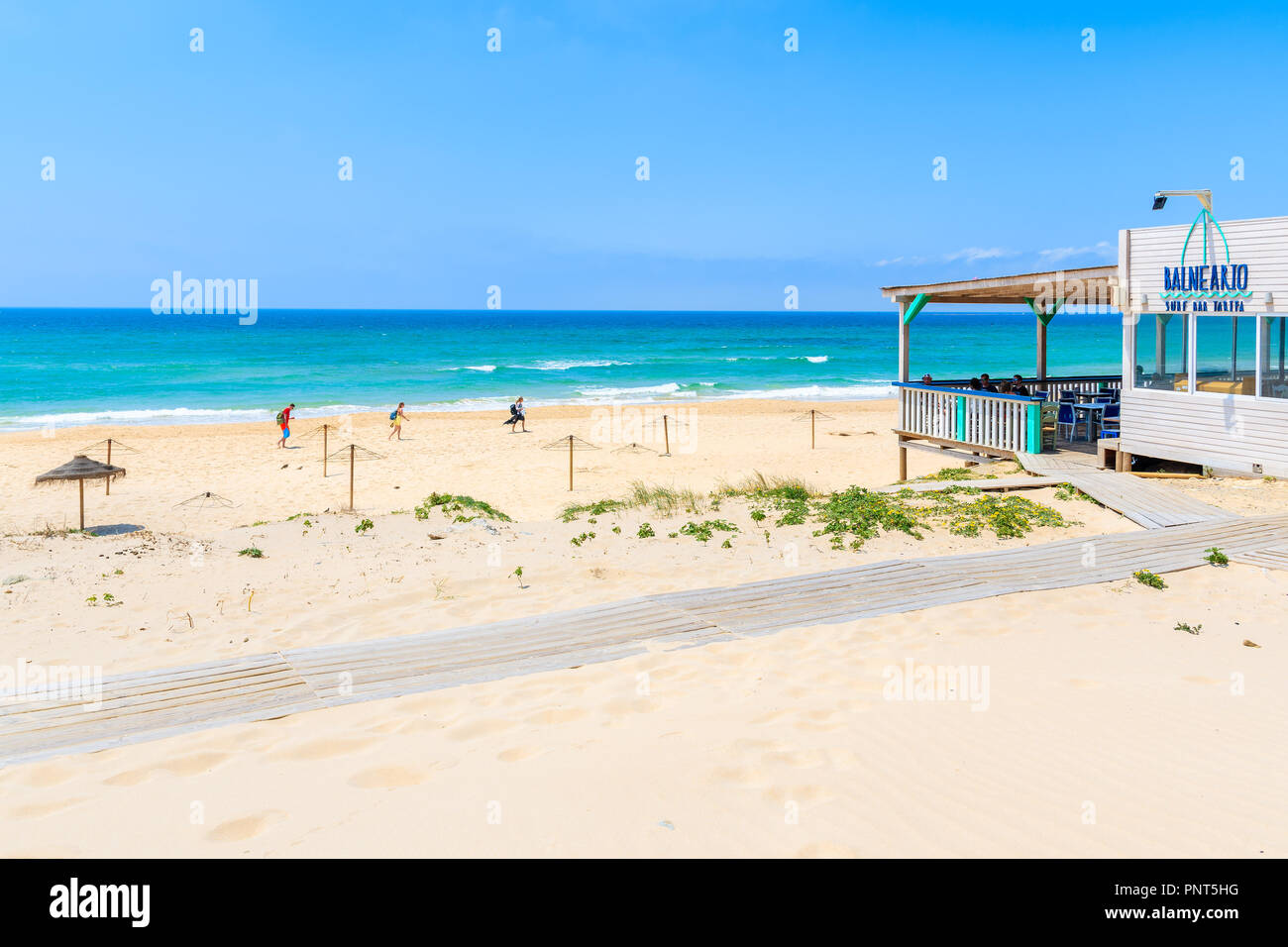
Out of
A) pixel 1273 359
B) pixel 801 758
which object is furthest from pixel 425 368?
pixel 801 758

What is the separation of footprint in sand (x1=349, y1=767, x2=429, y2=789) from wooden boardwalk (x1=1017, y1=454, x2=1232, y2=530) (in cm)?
829

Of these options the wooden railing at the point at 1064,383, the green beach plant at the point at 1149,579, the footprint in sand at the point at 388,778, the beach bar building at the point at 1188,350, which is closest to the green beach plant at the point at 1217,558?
the green beach plant at the point at 1149,579

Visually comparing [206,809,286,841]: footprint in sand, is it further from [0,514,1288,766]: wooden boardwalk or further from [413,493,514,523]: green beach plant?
[413,493,514,523]: green beach plant

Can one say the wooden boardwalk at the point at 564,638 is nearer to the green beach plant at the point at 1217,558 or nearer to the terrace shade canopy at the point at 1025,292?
the green beach plant at the point at 1217,558

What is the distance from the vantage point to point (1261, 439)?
11.2m

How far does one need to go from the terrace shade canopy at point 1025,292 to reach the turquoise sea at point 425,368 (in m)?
25.4

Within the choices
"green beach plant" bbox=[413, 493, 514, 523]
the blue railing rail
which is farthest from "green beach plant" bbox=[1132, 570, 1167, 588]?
"green beach plant" bbox=[413, 493, 514, 523]

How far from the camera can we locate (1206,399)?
1173 centimetres

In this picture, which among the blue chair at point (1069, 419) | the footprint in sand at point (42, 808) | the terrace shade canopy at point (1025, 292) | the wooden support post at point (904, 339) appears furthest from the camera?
the wooden support post at point (904, 339)

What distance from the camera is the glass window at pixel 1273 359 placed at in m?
10.8

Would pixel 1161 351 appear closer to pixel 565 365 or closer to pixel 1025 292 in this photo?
pixel 1025 292

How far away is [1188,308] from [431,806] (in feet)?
38.1

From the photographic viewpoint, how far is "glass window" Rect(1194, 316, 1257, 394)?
1109 centimetres

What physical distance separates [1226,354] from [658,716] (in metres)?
10.1
